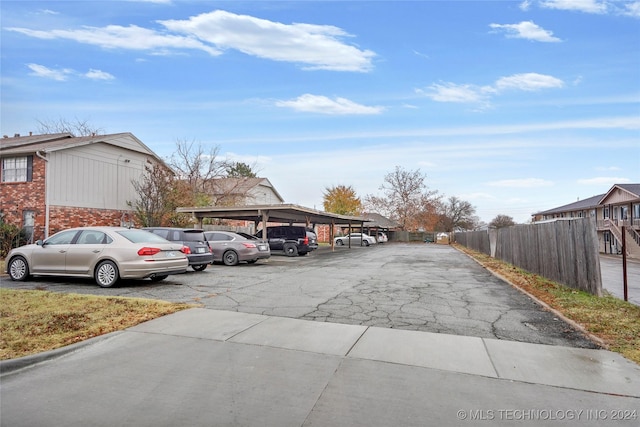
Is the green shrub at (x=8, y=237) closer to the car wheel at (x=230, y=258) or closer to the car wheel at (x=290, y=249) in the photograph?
the car wheel at (x=230, y=258)

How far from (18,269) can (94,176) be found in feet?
41.7

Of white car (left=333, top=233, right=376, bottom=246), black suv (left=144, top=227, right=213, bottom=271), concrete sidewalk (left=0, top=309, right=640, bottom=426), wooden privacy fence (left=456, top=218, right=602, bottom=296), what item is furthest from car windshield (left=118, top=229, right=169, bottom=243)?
white car (left=333, top=233, right=376, bottom=246)

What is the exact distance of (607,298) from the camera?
9.16 meters

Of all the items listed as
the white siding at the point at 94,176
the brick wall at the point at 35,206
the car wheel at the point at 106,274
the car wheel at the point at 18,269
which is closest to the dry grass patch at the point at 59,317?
the car wheel at the point at 106,274

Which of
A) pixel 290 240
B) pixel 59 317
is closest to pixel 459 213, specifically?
pixel 290 240

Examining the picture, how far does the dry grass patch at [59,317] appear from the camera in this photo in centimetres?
548

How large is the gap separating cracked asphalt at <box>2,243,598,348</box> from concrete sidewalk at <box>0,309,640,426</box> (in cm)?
94

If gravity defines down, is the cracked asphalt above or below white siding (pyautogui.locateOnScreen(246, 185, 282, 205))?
below

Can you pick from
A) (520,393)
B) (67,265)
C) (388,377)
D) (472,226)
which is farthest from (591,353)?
(472,226)

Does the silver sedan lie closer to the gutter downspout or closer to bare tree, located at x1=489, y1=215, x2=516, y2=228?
the gutter downspout

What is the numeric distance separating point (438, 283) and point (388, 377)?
8.15 meters

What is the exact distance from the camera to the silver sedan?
10066mm

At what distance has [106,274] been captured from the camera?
10141 millimetres

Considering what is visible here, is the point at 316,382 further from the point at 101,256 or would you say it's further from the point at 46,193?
the point at 46,193
